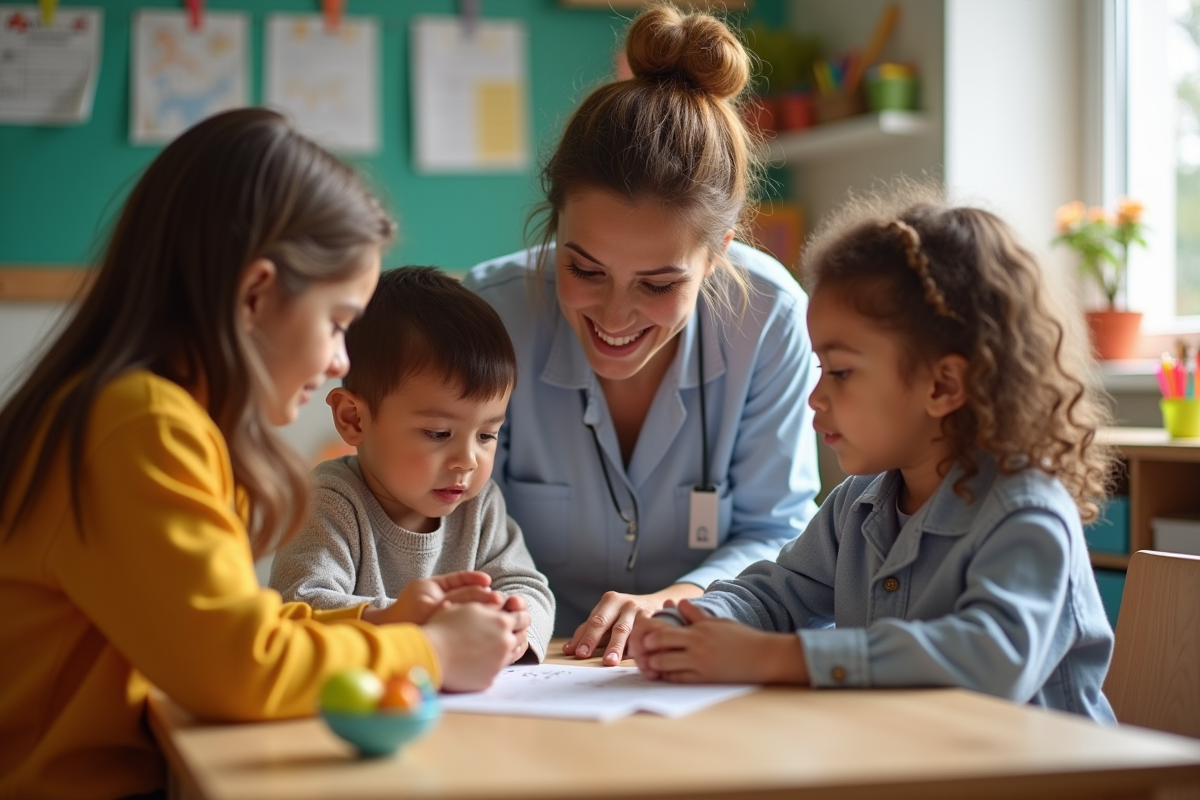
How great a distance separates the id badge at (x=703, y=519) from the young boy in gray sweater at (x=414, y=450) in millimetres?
341

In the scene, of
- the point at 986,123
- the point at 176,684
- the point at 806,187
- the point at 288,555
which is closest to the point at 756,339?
the point at 288,555

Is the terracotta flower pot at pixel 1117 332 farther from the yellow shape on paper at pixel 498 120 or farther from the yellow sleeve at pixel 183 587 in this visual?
the yellow sleeve at pixel 183 587

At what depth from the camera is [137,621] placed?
98 cm

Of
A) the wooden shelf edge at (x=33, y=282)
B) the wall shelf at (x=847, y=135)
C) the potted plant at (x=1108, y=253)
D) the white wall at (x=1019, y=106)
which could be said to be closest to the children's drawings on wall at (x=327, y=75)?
the wooden shelf edge at (x=33, y=282)

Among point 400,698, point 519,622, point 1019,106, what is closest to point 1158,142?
point 1019,106

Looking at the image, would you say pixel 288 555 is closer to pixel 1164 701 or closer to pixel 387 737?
pixel 387 737

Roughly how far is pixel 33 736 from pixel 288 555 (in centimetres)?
46

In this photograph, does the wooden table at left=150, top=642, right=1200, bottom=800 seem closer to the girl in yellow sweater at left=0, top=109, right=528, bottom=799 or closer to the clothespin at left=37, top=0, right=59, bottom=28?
the girl in yellow sweater at left=0, top=109, right=528, bottom=799

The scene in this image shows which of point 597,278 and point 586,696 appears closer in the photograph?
point 586,696

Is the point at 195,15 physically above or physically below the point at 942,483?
above

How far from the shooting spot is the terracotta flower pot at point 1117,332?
3.08 m

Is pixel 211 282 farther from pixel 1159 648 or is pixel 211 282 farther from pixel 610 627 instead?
pixel 1159 648

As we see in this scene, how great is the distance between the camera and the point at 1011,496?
117cm

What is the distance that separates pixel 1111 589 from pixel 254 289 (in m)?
1.99
